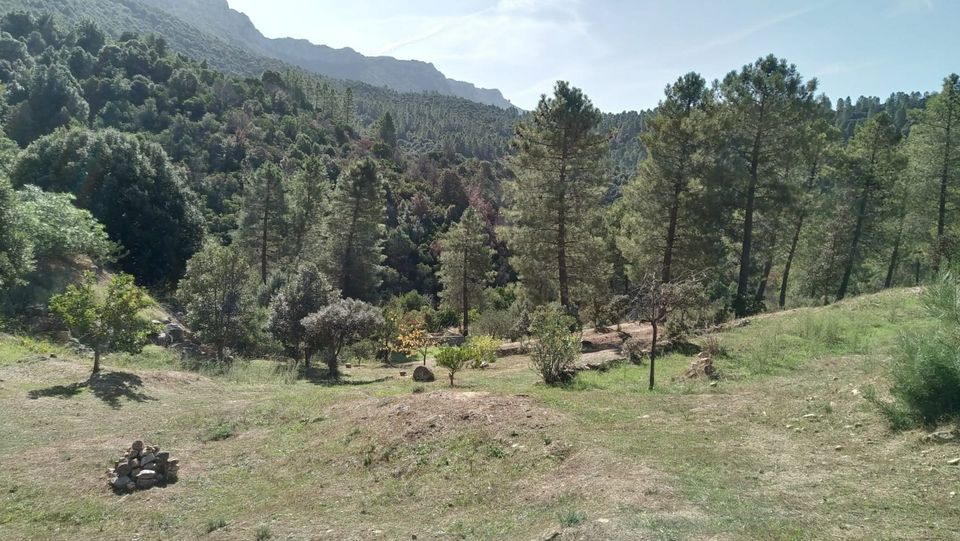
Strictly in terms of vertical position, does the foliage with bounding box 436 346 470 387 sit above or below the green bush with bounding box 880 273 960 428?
below

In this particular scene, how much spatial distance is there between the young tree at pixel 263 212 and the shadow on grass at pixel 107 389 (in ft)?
80.8

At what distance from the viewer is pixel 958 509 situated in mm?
6340

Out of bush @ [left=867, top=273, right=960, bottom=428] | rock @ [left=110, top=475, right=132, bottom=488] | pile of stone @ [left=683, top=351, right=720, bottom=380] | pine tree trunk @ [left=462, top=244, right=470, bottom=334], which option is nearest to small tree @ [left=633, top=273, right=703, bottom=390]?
pile of stone @ [left=683, top=351, right=720, bottom=380]

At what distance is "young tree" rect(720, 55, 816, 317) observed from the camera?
2542 cm

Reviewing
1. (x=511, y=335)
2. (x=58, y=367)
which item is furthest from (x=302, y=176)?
(x=58, y=367)

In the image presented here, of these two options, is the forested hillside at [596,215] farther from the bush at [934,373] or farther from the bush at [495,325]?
the bush at [934,373]

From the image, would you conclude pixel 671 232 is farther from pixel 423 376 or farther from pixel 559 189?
pixel 423 376

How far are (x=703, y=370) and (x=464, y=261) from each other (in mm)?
28210

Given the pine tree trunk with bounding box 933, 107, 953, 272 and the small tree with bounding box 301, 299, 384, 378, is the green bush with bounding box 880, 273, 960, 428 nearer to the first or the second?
the small tree with bounding box 301, 299, 384, 378

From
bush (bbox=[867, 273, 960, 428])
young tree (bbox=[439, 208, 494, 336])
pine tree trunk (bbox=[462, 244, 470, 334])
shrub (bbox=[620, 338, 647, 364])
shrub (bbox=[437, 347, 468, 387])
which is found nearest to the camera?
bush (bbox=[867, 273, 960, 428])

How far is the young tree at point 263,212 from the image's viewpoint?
40.8m

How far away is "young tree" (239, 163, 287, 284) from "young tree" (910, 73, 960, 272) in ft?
135

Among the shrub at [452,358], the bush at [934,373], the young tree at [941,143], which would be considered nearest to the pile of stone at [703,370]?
the bush at [934,373]

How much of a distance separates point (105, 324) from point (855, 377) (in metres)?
20.5
